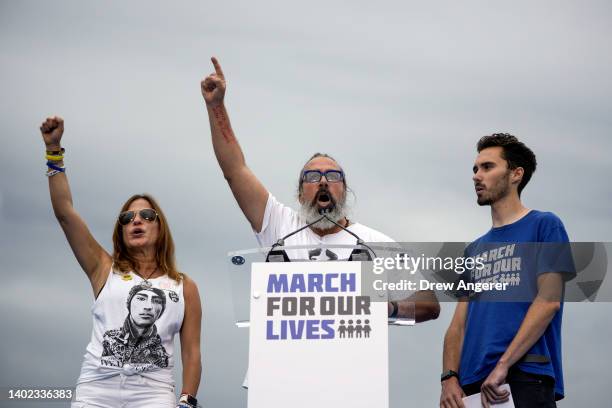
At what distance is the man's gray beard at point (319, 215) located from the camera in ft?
15.0

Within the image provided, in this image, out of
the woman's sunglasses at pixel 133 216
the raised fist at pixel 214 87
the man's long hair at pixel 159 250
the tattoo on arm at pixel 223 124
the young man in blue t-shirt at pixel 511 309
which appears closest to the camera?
the young man in blue t-shirt at pixel 511 309

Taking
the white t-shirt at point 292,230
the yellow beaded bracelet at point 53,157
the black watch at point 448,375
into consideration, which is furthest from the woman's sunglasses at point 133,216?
the black watch at point 448,375

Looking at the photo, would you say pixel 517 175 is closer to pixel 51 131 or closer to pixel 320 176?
pixel 320 176

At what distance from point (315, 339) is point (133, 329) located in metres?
1.39

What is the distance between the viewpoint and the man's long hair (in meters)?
4.52

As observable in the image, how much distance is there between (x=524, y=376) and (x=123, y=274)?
6.55 feet

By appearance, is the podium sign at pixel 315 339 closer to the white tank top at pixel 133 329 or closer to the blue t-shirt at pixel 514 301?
the blue t-shirt at pixel 514 301

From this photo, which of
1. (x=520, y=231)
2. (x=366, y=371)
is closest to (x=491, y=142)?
(x=520, y=231)

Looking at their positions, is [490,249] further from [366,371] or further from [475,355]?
[366,371]

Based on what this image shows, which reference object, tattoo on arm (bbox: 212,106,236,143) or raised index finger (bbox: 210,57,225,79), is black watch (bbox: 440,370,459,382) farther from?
raised index finger (bbox: 210,57,225,79)

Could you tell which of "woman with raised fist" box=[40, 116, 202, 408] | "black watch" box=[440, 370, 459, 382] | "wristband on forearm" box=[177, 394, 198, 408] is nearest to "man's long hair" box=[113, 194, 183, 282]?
"woman with raised fist" box=[40, 116, 202, 408]

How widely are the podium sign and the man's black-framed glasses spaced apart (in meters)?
1.46

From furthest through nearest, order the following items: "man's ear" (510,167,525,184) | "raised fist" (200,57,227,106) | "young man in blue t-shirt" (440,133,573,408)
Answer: "raised fist" (200,57,227,106)
"man's ear" (510,167,525,184)
"young man in blue t-shirt" (440,133,573,408)

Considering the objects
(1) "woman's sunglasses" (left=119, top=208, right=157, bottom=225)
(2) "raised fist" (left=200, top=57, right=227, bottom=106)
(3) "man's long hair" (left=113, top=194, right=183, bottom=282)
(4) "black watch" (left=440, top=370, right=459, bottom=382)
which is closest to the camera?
(4) "black watch" (left=440, top=370, right=459, bottom=382)
